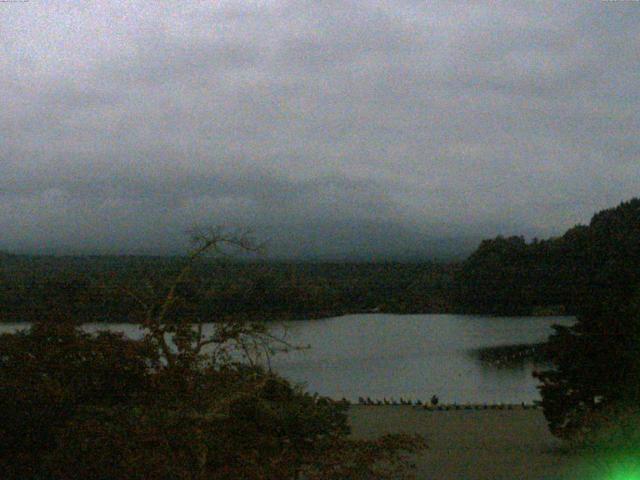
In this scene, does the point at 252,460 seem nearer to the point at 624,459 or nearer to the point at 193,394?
the point at 193,394

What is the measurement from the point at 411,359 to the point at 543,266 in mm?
25447

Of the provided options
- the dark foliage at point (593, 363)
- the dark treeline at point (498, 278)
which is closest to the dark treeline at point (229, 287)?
the dark treeline at point (498, 278)

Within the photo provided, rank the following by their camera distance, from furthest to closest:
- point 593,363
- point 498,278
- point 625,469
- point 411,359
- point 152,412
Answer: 1. point 498,278
2. point 411,359
3. point 593,363
4. point 625,469
5. point 152,412

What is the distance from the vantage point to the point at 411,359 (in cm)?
4622

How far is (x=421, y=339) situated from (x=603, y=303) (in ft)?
123

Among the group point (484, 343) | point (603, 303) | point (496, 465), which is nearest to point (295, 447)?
point (496, 465)

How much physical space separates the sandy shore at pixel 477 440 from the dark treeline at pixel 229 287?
4.48 meters

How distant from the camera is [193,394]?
8148mm

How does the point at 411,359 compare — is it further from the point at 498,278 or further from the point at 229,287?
the point at 229,287

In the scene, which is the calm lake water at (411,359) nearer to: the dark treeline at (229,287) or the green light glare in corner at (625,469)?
the dark treeline at (229,287)

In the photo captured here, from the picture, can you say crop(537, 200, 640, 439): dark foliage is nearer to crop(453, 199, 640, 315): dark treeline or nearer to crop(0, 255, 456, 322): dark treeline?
crop(0, 255, 456, 322): dark treeline

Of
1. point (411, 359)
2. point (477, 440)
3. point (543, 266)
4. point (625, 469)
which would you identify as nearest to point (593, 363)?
point (477, 440)

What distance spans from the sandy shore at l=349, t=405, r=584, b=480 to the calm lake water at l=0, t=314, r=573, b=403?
305 centimetres

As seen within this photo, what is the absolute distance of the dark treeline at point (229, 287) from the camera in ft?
46.0
